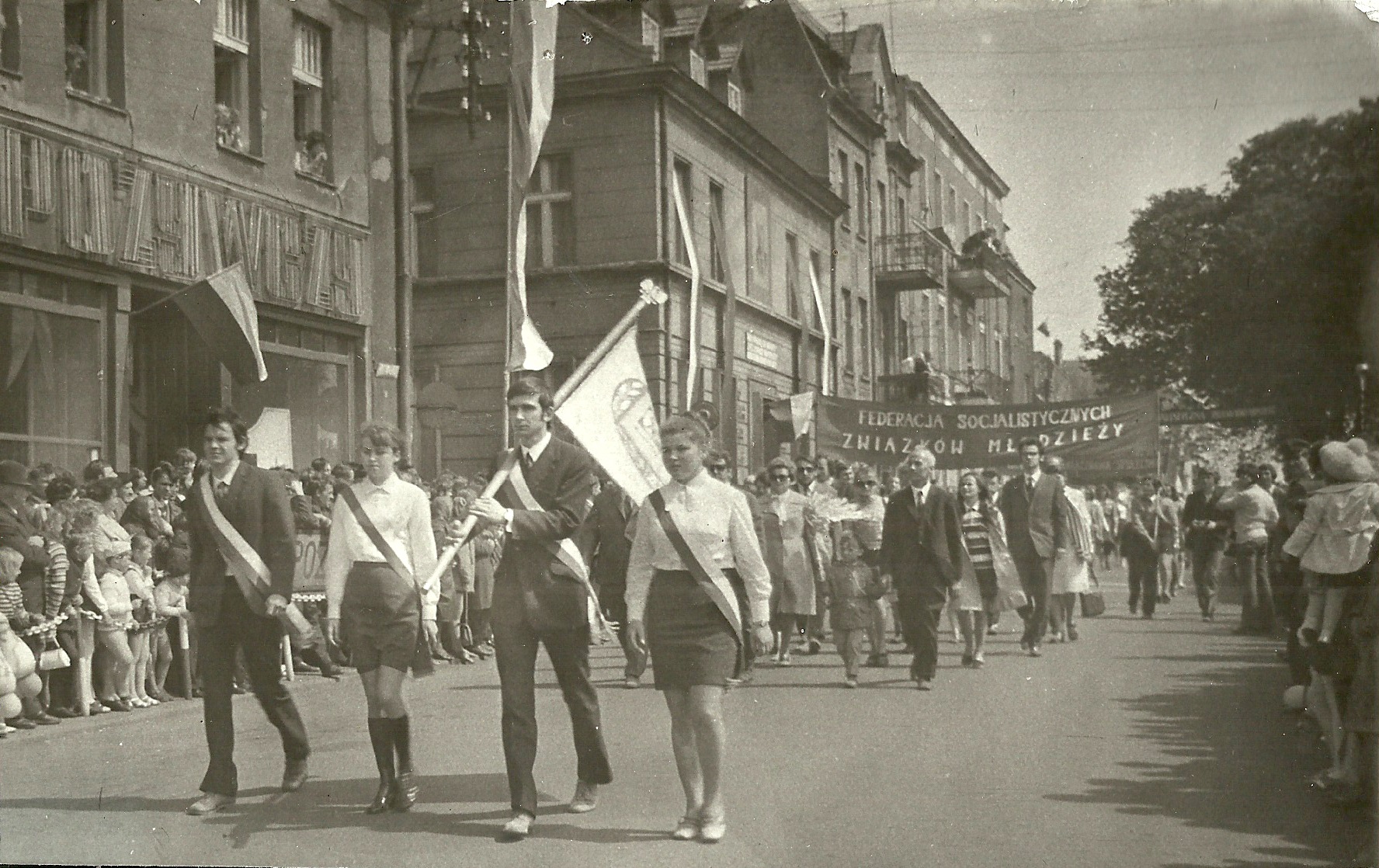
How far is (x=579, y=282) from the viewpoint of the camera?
19516 millimetres

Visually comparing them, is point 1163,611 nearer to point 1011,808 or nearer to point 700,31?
point 700,31

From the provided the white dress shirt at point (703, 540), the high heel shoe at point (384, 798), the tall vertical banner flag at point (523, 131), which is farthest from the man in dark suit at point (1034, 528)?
the high heel shoe at point (384, 798)

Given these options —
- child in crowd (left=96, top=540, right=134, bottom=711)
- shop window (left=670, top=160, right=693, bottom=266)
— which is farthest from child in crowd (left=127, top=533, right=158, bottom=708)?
shop window (left=670, top=160, right=693, bottom=266)

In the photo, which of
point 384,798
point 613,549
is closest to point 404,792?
point 384,798

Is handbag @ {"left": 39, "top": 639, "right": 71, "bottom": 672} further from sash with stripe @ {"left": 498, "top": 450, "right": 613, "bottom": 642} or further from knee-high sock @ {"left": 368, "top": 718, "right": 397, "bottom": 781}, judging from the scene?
sash with stripe @ {"left": 498, "top": 450, "right": 613, "bottom": 642}

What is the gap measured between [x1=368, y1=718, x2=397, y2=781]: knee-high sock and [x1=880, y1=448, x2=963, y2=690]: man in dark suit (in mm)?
5822

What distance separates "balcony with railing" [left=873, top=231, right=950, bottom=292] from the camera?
2238 cm

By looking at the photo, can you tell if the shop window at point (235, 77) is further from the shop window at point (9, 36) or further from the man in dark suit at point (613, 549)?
the man in dark suit at point (613, 549)

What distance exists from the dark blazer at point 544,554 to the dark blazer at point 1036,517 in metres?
8.67

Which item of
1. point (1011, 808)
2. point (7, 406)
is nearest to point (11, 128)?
point (7, 406)

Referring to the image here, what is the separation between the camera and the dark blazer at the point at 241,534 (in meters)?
7.39

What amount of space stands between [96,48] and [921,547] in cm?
902

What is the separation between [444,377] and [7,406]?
24.4ft

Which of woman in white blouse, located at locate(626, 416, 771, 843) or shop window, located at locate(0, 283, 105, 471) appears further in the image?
shop window, located at locate(0, 283, 105, 471)
